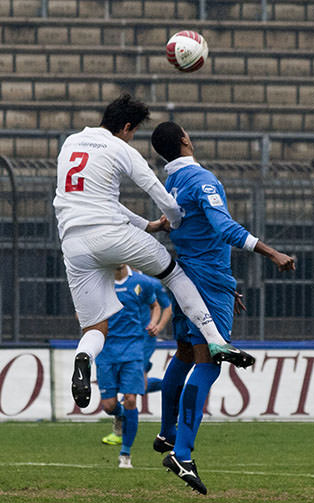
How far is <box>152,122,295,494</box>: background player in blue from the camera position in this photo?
5949 mm

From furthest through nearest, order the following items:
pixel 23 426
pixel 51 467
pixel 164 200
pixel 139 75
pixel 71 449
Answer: pixel 139 75 → pixel 23 426 → pixel 71 449 → pixel 51 467 → pixel 164 200

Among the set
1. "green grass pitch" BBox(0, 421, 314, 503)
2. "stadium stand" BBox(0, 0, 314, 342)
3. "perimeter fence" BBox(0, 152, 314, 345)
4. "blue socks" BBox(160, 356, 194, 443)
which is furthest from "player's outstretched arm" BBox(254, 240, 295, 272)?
"stadium stand" BBox(0, 0, 314, 342)

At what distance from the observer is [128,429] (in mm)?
8891

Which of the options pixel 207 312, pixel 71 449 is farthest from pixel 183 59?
pixel 71 449

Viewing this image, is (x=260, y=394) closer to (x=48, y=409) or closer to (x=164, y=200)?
(x=48, y=409)

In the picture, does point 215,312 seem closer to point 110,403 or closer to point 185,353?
point 185,353

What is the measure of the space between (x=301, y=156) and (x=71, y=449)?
426 inches

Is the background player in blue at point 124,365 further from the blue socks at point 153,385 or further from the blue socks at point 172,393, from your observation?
the blue socks at point 172,393

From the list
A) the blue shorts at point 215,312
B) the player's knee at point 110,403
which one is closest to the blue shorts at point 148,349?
the player's knee at point 110,403

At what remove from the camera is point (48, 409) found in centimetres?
1191

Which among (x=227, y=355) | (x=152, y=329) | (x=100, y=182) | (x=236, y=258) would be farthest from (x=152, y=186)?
(x=236, y=258)

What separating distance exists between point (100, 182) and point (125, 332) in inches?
142

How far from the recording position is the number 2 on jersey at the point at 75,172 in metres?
6.12

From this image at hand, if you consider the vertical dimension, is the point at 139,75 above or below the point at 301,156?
above
